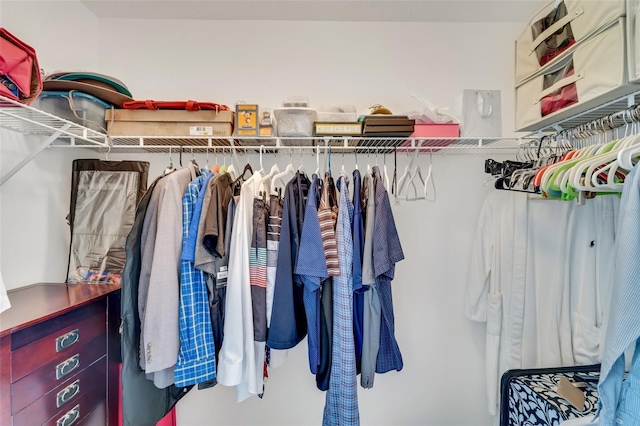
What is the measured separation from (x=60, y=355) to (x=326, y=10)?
2.04 meters

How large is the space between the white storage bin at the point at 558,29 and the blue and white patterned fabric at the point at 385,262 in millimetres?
853

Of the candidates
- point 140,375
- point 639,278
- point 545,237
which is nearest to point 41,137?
point 140,375

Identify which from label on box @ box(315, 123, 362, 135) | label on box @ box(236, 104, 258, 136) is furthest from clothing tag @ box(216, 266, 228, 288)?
label on box @ box(315, 123, 362, 135)

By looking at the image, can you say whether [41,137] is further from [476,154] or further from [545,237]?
[545,237]

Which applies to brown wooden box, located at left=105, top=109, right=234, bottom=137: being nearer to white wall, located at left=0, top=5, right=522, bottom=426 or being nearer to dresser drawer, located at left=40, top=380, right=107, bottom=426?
white wall, located at left=0, top=5, right=522, bottom=426

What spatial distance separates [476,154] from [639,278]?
46.9 inches

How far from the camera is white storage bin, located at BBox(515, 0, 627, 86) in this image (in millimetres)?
1003

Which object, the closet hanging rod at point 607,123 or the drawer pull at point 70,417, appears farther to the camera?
the drawer pull at point 70,417

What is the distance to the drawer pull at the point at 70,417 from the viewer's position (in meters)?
1.03

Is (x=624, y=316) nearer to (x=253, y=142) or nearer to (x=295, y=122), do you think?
(x=295, y=122)

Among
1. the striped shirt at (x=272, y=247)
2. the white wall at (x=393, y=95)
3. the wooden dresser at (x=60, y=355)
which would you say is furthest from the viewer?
the white wall at (x=393, y=95)

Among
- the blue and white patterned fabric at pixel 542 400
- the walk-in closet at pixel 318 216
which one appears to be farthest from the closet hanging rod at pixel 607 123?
the blue and white patterned fabric at pixel 542 400

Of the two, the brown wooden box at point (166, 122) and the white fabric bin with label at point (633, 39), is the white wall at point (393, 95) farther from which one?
the white fabric bin with label at point (633, 39)

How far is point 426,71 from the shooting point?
5.82ft
